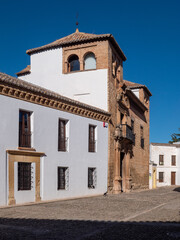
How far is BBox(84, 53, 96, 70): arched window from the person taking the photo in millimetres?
22000

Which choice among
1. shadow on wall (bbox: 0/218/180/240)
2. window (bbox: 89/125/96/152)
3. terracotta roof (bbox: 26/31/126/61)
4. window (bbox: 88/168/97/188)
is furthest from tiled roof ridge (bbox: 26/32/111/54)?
shadow on wall (bbox: 0/218/180/240)

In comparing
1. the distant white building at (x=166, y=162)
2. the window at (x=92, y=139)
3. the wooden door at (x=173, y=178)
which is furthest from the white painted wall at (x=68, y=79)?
the wooden door at (x=173, y=178)

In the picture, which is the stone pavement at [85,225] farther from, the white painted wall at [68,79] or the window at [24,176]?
the white painted wall at [68,79]

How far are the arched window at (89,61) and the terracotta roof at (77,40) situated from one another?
1.01 metres

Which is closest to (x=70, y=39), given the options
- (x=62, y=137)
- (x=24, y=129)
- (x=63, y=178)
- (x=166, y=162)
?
(x=62, y=137)

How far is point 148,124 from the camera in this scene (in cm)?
3281

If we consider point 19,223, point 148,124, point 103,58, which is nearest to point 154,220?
point 19,223

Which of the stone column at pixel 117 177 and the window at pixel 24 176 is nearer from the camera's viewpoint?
the window at pixel 24 176

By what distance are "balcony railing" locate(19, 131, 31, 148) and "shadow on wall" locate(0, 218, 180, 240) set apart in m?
5.21

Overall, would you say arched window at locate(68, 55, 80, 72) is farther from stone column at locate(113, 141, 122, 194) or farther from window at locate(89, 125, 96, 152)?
stone column at locate(113, 141, 122, 194)

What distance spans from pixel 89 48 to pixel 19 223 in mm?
15446

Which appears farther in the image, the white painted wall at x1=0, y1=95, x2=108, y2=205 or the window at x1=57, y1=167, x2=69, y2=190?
the window at x1=57, y1=167, x2=69, y2=190

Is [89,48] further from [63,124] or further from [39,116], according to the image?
[39,116]

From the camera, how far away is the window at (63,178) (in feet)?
54.1
